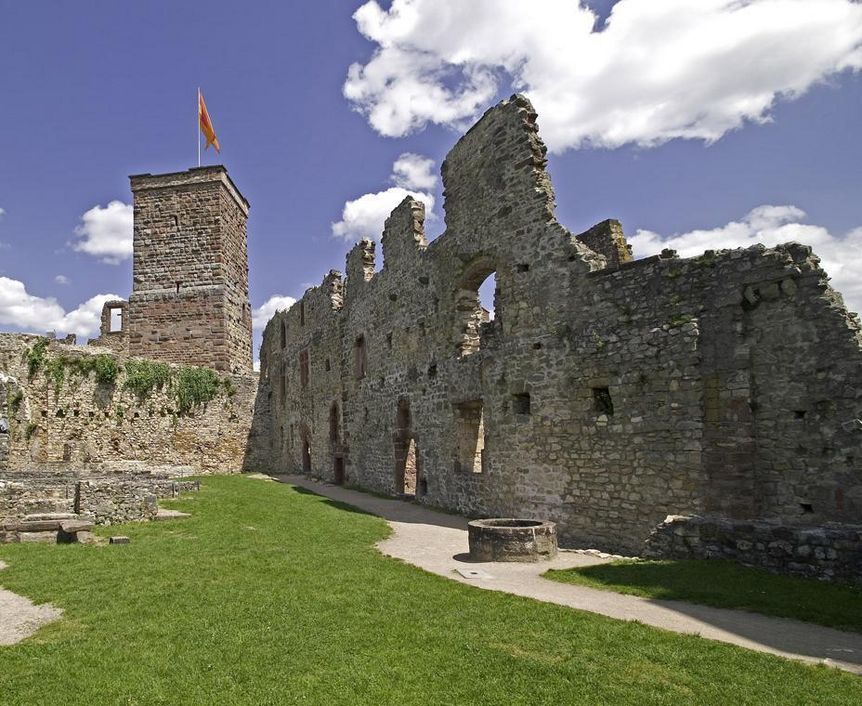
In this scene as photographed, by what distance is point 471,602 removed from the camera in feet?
24.0

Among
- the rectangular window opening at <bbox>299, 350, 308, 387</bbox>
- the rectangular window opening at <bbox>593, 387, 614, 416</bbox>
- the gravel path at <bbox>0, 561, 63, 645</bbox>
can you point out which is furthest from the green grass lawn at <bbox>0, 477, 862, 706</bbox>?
the rectangular window opening at <bbox>299, 350, 308, 387</bbox>

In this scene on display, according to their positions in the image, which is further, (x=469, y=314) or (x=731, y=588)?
(x=469, y=314)

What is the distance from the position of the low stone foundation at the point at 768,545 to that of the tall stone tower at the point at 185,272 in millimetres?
24653

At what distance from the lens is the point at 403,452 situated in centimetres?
1922

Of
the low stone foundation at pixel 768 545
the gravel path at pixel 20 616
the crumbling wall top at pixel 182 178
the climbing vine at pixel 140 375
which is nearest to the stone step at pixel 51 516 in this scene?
the gravel path at pixel 20 616

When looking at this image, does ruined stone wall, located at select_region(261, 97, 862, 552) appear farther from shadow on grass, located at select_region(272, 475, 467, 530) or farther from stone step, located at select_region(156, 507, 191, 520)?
stone step, located at select_region(156, 507, 191, 520)

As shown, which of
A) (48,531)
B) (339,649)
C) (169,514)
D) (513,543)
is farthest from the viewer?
(169,514)

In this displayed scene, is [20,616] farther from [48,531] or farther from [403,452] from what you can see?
[403,452]

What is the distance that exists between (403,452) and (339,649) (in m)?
13.5

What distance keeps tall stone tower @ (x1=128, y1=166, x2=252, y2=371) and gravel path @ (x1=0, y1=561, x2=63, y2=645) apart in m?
23.1

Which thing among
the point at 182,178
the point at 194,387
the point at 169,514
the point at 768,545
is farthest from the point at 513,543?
the point at 182,178

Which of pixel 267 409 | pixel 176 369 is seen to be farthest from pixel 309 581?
pixel 267 409

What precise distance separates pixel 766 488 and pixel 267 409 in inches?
985

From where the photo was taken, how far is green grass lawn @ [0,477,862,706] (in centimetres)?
482
